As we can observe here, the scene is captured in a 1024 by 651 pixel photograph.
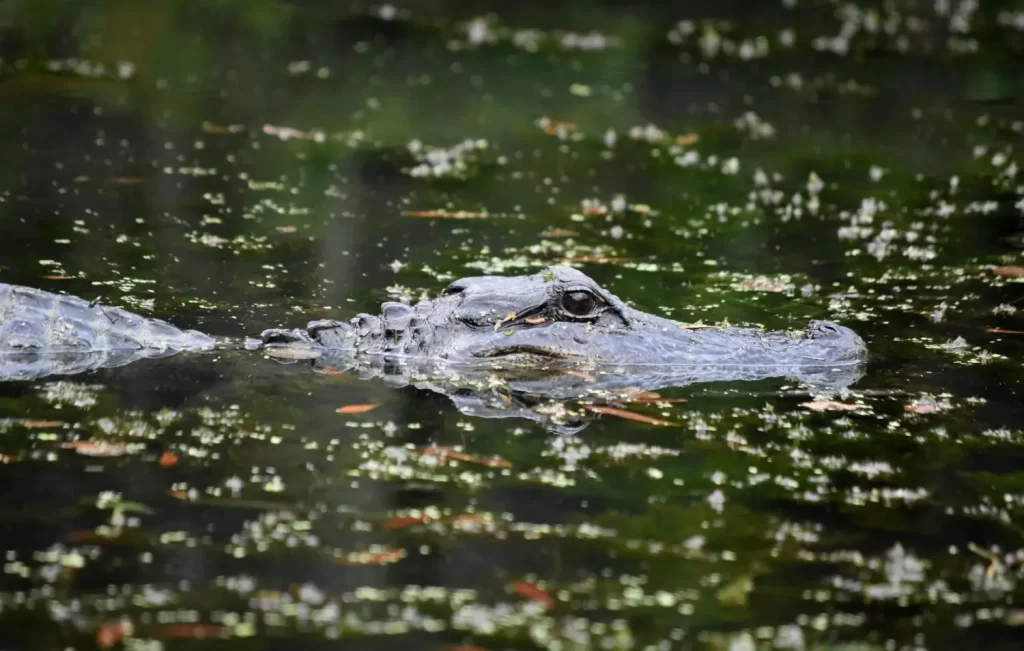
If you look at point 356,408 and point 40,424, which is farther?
point 356,408

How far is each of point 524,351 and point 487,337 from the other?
215 millimetres

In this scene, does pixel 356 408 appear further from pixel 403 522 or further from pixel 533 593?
pixel 533 593

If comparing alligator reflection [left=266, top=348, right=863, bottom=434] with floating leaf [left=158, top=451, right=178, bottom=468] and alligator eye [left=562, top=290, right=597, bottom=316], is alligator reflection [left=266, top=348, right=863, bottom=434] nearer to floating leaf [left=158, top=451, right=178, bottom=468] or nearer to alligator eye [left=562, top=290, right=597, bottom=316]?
alligator eye [left=562, top=290, right=597, bottom=316]

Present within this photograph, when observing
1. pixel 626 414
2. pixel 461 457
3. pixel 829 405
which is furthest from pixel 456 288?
pixel 829 405

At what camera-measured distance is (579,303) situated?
717 cm

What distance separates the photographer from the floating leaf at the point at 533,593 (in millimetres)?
4496

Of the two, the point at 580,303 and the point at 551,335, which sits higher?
the point at 580,303

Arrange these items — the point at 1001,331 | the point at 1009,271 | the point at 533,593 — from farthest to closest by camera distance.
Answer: the point at 1009,271, the point at 1001,331, the point at 533,593

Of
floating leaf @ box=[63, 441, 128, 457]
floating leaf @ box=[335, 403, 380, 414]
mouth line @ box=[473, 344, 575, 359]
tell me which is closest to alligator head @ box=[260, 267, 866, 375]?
mouth line @ box=[473, 344, 575, 359]

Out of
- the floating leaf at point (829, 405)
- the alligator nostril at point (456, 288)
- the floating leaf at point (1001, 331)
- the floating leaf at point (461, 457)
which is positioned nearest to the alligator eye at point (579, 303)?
the alligator nostril at point (456, 288)

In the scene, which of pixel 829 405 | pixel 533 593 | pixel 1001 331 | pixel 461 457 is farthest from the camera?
pixel 1001 331

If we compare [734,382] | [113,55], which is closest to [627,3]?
[113,55]

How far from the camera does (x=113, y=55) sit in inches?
746

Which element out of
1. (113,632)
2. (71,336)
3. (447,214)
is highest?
(447,214)
